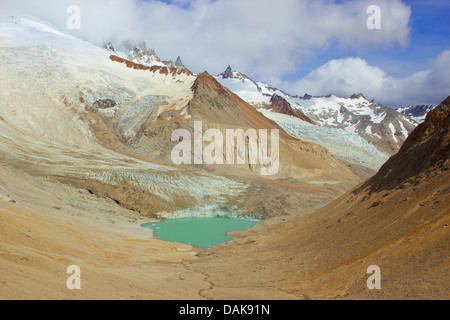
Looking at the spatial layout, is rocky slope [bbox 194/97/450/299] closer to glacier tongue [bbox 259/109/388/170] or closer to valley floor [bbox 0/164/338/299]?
valley floor [bbox 0/164/338/299]

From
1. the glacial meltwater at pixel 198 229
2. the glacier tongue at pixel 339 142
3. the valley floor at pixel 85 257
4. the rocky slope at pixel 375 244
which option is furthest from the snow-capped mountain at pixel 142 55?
the rocky slope at pixel 375 244

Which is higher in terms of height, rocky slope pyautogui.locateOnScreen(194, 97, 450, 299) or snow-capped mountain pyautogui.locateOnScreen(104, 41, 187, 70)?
snow-capped mountain pyautogui.locateOnScreen(104, 41, 187, 70)

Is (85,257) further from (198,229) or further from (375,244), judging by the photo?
(198,229)

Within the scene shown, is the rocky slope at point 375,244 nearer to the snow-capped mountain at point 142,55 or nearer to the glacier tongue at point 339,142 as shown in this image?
the glacier tongue at point 339,142

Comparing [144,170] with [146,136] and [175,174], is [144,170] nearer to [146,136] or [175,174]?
[175,174]

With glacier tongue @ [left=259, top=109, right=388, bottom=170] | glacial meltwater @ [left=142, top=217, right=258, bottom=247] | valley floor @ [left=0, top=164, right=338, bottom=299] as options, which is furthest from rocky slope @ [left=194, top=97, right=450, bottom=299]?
glacier tongue @ [left=259, top=109, right=388, bottom=170]

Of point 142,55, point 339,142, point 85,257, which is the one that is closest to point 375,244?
point 85,257
